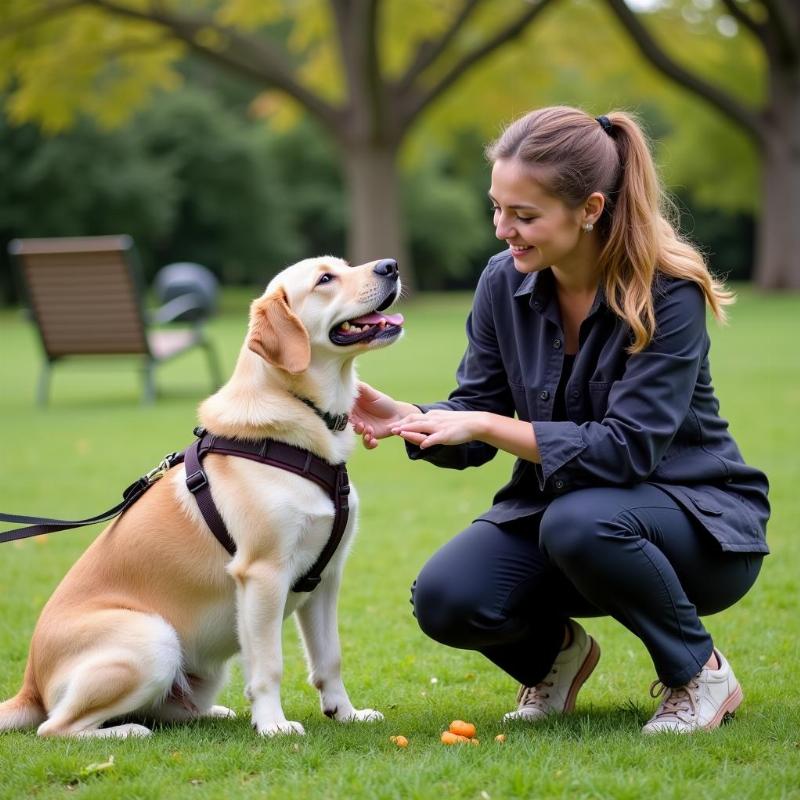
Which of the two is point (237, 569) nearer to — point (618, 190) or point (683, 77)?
point (618, 190)

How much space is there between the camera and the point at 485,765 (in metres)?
3.10

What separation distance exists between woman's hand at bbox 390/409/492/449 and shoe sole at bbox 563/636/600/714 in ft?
3.14

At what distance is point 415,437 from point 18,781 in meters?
1.46

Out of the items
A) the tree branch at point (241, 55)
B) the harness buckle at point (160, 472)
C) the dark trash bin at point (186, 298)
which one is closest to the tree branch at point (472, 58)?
the tree branch at point (241, 55)

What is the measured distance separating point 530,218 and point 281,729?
177 centimetres

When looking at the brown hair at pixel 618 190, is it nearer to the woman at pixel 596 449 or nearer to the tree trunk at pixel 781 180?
the woman at pixel 596 449

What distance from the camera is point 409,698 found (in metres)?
4.09

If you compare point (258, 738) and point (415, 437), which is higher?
point (415, 437)

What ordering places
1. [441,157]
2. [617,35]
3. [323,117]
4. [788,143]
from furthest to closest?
1. [441,157]
2. [617,35]
3. [788,143]
4. [323,117]

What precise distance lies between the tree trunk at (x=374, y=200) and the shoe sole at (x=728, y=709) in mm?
22278

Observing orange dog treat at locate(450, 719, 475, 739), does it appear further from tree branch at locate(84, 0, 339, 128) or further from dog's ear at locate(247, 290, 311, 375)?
tree branch at locate(84, 0, 339, 128)

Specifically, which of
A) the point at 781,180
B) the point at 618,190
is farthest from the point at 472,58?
the point at 618,190

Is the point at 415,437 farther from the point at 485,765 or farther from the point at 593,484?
the point at 485,765

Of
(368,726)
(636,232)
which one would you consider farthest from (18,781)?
(636,232)
